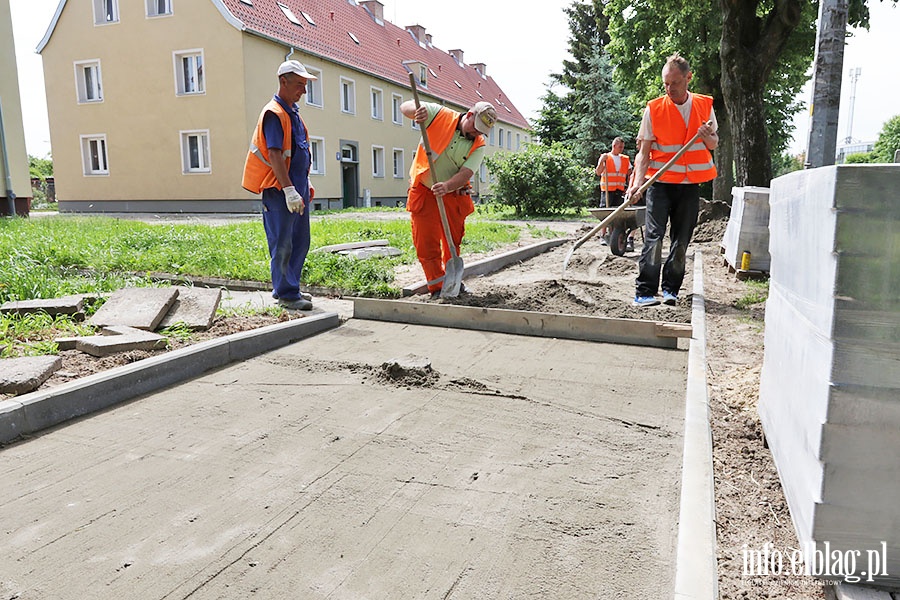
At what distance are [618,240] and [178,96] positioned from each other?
19.1 meters

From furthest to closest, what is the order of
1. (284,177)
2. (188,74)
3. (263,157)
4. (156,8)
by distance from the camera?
(188,74) → (156,8) → (263,157) → (284,177)

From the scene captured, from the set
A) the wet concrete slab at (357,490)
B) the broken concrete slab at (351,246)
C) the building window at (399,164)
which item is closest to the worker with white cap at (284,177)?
the wet concrete slab at (357,490)

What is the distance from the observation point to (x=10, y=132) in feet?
54.1

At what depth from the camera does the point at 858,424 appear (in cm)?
182

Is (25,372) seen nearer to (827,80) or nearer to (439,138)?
(439,138)

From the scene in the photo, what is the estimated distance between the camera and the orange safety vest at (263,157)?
5.60 m

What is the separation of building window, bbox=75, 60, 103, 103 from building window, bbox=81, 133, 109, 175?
147 cm

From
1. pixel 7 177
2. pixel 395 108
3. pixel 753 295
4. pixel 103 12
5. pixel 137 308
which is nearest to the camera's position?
pixel 137 308

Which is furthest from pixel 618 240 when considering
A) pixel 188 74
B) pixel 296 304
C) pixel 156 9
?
pixel 156 9

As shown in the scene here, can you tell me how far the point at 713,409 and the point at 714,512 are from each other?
1.24 meters

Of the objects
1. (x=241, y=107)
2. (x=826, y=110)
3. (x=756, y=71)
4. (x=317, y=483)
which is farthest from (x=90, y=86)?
(x=317, y=483)

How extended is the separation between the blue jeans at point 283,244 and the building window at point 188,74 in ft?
62.9

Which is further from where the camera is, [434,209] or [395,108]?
[395,108]

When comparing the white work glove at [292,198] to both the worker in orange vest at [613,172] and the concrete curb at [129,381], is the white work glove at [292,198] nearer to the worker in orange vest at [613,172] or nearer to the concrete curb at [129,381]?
the concrete curb at [129,381]
